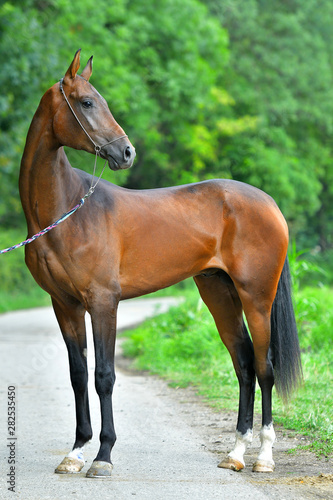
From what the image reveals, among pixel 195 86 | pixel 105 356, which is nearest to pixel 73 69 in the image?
pixel 105 356

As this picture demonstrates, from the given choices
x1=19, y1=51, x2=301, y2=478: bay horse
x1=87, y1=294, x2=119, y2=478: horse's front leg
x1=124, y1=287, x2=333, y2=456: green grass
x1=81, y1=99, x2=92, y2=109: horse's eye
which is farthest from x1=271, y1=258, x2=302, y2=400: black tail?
x1=81, y1=99, x2=92, y2=109: horse's eye

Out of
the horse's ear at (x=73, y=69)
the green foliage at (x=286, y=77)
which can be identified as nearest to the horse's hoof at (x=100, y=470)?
the horse's ear at (x=73, y=69)

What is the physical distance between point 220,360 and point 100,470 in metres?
4.39

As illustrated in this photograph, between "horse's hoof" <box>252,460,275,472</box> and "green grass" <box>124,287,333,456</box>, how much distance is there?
1.83 feet

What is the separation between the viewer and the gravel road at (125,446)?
14.0 feet

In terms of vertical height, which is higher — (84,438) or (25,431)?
(84,438)

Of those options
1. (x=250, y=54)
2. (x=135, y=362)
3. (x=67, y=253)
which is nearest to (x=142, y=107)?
(x=250, y=54)

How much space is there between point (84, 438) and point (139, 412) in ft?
6.40

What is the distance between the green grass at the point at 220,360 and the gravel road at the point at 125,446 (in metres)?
0.40

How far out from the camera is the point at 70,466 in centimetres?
479

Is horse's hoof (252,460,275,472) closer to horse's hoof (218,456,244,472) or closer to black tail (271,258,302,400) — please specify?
horse's hoof (218,456,244,472)

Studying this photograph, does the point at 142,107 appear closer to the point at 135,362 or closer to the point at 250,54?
the point at 250,54

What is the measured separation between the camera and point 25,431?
6113mm

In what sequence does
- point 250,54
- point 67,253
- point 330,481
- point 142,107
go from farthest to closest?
point 250,54
point 142,107
point 67,253
point 330,481
